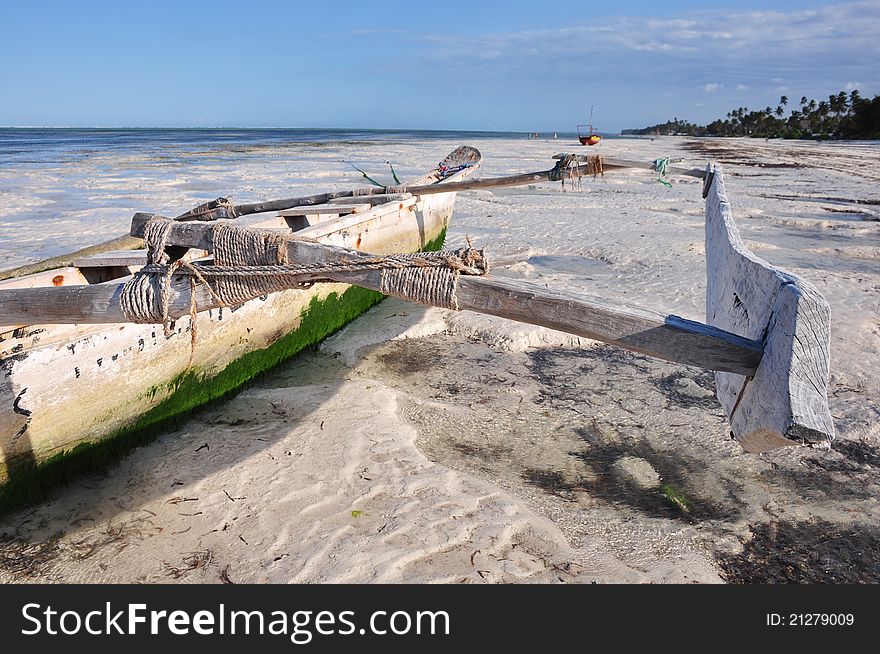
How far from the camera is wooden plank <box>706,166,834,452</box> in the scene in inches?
46.9

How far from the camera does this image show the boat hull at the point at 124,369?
243 centimetres

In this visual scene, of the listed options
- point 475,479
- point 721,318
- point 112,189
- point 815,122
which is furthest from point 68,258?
point 815,122

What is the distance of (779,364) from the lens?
4.34ft

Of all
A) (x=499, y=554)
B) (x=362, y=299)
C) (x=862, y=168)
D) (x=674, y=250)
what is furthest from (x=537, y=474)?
(x=862, y=168)

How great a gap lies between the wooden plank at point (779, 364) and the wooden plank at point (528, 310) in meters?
0.10

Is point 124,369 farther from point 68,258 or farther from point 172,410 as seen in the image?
point 68,258

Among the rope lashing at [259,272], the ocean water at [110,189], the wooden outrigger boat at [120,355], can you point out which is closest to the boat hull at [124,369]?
the wooden outrigger boat at [120,355]

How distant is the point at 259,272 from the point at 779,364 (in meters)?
1.64

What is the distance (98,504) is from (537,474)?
83.2 inches

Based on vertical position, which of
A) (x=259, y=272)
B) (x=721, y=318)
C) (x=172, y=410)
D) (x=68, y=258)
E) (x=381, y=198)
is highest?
(x=381, y=198)

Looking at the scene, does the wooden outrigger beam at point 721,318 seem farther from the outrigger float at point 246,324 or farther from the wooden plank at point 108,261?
the wooden plank at point 108,261

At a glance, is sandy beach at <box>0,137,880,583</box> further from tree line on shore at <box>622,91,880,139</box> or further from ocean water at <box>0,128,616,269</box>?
tree line on shore at <box>622,91,880,139</box>

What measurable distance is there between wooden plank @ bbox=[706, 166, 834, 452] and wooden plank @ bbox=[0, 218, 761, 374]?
10 centimetres

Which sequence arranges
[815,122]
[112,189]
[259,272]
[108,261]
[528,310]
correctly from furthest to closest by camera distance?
[815,122] < [112,189] < [108,261] < [259,272] < [528,310]
